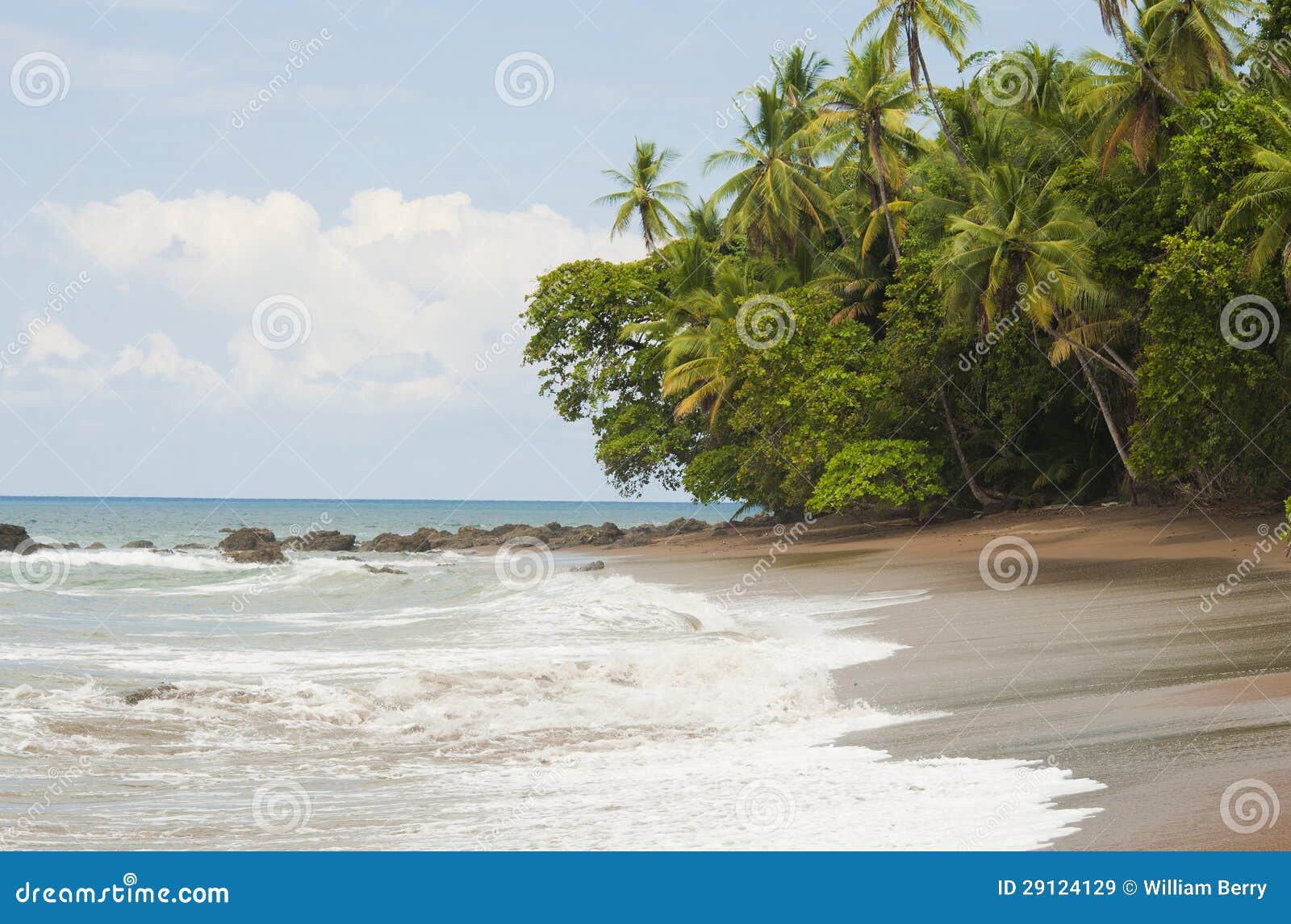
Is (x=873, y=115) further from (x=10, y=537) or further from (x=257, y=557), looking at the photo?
(x=10, y=537)

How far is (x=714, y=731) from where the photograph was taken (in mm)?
7645

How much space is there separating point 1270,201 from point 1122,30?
6.10 meters

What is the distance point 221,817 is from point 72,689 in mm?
4491

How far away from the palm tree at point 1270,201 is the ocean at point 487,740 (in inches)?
248

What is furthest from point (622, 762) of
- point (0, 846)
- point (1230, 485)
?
point (1230, 485)

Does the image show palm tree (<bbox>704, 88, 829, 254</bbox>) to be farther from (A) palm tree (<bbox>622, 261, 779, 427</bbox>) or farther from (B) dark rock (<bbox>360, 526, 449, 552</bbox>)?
(B) dark rock (<bbox>360, 526, 449, 552</bbox>)

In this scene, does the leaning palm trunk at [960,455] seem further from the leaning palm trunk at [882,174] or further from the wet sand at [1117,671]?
the wet sand at [1117,671]

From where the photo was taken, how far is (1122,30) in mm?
19641

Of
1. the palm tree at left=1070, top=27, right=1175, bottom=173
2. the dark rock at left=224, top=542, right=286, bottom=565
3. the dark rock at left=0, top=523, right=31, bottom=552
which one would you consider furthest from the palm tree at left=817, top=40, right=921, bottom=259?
the dark rock at left=0, top=523, right=31, bottom=552

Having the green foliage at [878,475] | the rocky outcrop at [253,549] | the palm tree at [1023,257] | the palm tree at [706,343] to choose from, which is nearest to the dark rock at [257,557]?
the rocky outcrop at [253,549]

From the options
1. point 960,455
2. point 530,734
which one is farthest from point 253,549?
point 530,734

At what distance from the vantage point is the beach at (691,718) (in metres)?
5.28

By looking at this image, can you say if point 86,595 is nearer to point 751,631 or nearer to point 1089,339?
point 751,631

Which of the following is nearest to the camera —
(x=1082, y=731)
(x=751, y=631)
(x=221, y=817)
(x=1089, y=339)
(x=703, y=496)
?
(x=221, y=817)
